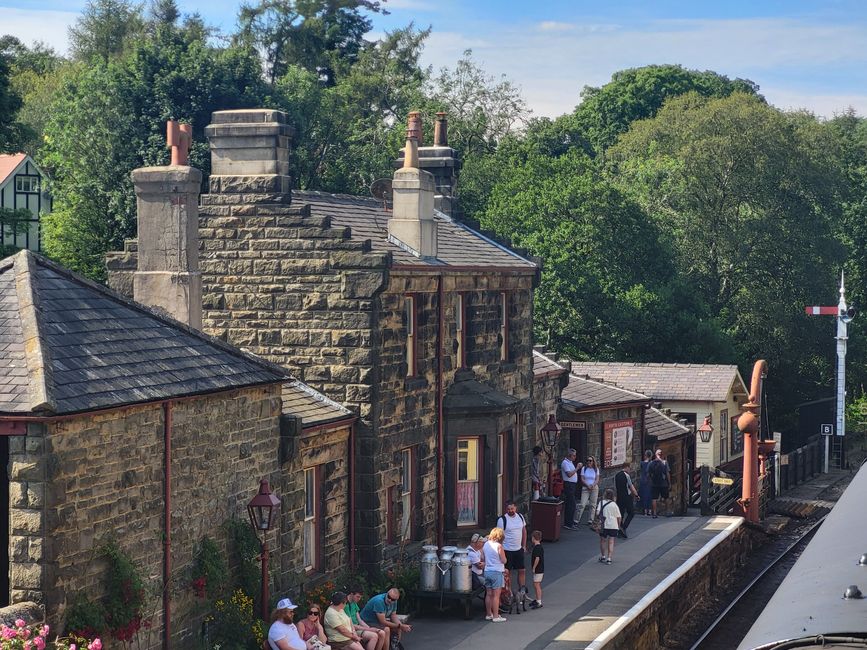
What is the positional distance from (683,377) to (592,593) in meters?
20.7

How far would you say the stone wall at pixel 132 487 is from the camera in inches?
519

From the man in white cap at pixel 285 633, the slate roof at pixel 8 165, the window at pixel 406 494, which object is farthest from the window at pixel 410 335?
the slate roof at pixel 8 165

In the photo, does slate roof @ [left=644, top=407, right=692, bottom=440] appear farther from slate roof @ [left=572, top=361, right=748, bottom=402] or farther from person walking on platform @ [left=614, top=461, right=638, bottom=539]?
person walking on platform @ [left=614, top=461, right=638, bottom=539]

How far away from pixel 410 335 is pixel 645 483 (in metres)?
11.0

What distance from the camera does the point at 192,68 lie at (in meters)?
45.0

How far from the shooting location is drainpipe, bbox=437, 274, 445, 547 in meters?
23.3

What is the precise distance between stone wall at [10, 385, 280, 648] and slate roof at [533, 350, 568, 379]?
11.7m

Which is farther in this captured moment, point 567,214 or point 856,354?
point 856,354

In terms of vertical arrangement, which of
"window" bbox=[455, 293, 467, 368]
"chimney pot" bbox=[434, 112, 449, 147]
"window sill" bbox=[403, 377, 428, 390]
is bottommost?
"window sill" bbox=[403, 377, 428, 390]

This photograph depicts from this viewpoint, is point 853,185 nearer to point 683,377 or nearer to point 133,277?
point 683,377

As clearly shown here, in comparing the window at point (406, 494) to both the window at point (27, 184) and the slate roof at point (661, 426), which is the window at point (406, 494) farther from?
the window at point (27, 184)

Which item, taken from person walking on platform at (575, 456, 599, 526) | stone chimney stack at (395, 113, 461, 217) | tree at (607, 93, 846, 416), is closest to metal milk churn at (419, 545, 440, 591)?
person walking on platform at (575, 456, 599, 526)

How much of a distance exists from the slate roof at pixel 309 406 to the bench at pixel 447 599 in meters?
2.94

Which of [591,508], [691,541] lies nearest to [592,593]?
[691,541]
